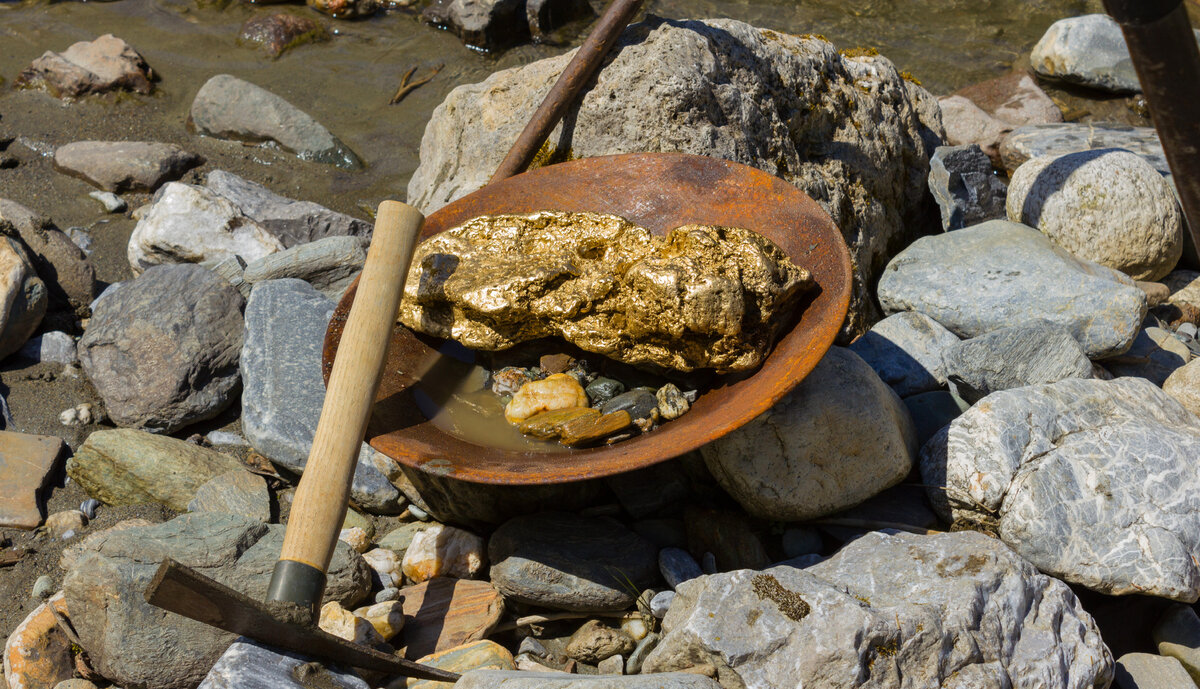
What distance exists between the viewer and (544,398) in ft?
10.4

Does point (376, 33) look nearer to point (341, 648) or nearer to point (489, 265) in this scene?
point (489, 265)

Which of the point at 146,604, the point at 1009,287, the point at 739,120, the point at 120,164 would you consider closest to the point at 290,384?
the point at 146,604

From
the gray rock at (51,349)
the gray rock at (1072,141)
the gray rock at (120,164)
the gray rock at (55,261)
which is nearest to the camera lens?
the gray rock at (51,349)

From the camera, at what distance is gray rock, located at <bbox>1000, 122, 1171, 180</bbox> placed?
5.81 m

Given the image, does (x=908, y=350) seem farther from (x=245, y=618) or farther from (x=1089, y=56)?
A: (x=1089, y=56)

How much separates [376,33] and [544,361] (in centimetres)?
610

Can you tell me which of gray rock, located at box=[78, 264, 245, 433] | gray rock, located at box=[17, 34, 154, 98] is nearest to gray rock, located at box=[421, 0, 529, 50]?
gray rock, located at box=[17, 34, 154, 98]

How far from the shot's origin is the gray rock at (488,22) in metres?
7.88

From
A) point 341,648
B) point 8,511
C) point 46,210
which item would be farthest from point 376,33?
point 341,648

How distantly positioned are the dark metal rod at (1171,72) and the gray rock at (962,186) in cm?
303

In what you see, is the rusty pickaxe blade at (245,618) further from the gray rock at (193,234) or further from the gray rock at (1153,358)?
the gray rock at (1153,358)

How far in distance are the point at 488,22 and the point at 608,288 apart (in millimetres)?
5609

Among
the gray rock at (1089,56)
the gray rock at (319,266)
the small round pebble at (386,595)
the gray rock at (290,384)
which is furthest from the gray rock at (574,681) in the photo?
the gray rock at (1089,56)

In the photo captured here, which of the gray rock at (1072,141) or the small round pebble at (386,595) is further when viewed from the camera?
the gray rock at (1072,141)
